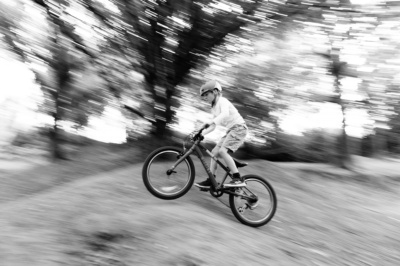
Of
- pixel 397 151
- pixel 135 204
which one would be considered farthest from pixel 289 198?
pixel 397 151

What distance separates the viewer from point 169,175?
222 inches

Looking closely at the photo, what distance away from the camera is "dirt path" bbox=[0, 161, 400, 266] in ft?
13.6

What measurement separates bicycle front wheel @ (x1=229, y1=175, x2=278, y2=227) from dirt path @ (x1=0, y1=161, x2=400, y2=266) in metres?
0.16

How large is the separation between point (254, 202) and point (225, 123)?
4.21ft

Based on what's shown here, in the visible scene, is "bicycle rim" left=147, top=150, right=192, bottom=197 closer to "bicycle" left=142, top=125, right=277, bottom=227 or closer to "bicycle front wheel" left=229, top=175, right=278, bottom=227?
"bicycle" left=142, top=125, right=277, bottom=227

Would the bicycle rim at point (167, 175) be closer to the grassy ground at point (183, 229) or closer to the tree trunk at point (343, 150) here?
the grassy ground at point (183, 229)

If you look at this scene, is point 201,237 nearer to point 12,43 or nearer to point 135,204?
point 135,204

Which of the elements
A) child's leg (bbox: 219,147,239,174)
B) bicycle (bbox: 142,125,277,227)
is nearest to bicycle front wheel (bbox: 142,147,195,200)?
bicycle (bbox: 142,125,277,227)

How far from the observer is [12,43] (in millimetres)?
9336

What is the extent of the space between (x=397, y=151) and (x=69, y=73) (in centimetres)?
1217

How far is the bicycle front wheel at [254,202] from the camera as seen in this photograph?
19.0ft

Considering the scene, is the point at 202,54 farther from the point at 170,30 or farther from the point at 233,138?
the point at 233,138

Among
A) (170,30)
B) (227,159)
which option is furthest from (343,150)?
(227,159)

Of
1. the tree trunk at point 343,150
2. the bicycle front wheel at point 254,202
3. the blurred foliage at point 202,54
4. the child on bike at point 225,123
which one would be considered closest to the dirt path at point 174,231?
the bicycle front wheel at point 254,202
